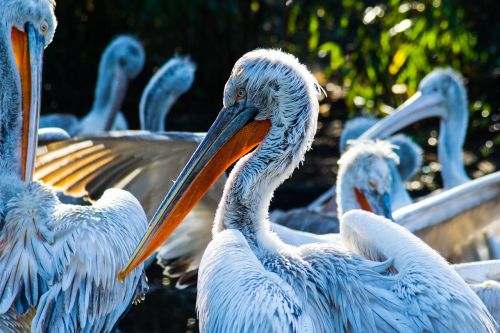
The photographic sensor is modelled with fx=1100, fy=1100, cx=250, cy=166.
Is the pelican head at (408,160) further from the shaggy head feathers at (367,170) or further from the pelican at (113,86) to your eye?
the pelican at (113,86)

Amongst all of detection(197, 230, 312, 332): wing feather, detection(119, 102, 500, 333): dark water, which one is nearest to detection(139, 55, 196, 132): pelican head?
detection(119, 102, 500, 333): dark water

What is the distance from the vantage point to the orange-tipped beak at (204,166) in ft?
10.2

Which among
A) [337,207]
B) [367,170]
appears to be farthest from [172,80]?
[367,170]

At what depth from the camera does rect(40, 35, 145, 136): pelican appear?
22.5 ft

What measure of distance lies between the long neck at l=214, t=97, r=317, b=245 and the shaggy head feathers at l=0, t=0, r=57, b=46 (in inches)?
38.2

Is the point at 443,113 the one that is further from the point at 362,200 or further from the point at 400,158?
the point at 362,200

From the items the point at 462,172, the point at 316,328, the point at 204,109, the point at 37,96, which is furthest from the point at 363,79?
the point at 316,328

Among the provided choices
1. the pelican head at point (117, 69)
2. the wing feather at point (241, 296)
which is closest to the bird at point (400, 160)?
the pelican head at point (117, 69)

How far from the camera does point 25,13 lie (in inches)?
145

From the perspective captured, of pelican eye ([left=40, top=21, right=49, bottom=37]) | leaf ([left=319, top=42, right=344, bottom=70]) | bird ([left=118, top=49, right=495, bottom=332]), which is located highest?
leaf ([left=319, top=42, right=344, bottom=70])

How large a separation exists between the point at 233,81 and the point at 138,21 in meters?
5.59

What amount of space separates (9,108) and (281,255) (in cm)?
115

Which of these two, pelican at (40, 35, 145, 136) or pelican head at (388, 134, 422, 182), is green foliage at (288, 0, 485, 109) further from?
pelican head at (388, 134, 422, 182)

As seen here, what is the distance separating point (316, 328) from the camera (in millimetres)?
2777
